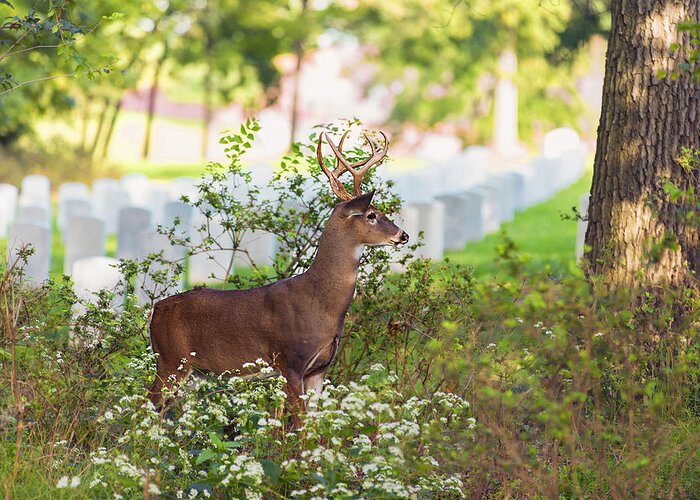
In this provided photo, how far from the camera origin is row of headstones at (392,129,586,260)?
1466 cm

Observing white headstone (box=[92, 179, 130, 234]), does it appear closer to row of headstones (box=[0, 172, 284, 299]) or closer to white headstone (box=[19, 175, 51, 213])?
row of headstones (box=[0, 172, 284, 299])

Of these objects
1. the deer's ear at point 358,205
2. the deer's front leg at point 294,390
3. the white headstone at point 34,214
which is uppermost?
the deer's ear at point 358,205

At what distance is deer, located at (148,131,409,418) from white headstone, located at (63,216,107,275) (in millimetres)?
6684

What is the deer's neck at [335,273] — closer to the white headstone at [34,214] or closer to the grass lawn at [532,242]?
the grass lawn at [532,242]

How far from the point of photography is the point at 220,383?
239 inches

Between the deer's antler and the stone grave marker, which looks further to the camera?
the stone grave marker

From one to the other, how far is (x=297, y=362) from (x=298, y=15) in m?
30.8

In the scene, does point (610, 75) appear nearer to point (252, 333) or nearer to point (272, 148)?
point (252, 333)

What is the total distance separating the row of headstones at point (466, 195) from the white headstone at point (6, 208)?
5.77 meters

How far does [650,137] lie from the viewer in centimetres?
710

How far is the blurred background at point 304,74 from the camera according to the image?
1097 inches

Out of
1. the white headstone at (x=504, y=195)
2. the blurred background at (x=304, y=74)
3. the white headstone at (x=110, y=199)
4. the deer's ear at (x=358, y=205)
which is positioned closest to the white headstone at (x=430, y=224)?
the white headstone at (x=504, y=195)

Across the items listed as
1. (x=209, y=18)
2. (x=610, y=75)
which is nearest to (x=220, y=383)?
(x=610, y=75)

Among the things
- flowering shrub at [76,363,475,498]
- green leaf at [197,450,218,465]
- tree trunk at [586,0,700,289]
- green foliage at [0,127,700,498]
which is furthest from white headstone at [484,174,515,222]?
green leaf at [197,450,218,465]
